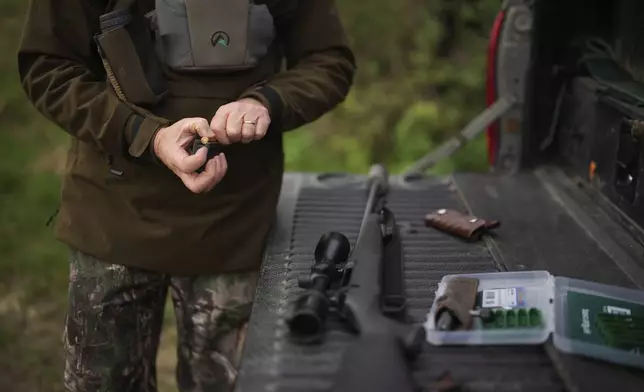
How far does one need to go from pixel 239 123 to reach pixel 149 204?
1.28ft

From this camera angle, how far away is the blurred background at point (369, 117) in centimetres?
493

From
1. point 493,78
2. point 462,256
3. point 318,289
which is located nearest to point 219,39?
point 318,289

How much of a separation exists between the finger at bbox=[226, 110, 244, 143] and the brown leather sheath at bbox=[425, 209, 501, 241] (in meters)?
0.80

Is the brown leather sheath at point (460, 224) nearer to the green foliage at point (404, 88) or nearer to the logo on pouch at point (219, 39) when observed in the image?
the logo on pouch at point (219, 39)

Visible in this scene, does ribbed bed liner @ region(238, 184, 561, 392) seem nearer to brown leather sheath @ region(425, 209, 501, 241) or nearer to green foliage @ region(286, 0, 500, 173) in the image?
brown leather sheath @ region(425, 209, 501, 241)

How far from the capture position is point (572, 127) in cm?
303

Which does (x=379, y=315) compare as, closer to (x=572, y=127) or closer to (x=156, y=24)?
(x=156, y=24)

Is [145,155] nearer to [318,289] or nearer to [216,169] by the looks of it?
[216,169]

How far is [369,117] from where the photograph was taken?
6.11 meters

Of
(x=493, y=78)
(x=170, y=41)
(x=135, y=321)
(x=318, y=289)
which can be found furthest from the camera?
(x=493, y=78)

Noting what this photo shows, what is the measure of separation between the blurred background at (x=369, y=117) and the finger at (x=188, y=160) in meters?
2.83

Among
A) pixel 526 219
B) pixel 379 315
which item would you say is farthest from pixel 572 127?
pixel 379 315

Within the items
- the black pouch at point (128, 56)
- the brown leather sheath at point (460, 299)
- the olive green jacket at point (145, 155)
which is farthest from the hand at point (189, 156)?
the brown leather sheath at point (460, 299)

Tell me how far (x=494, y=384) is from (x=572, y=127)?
1715 mm
